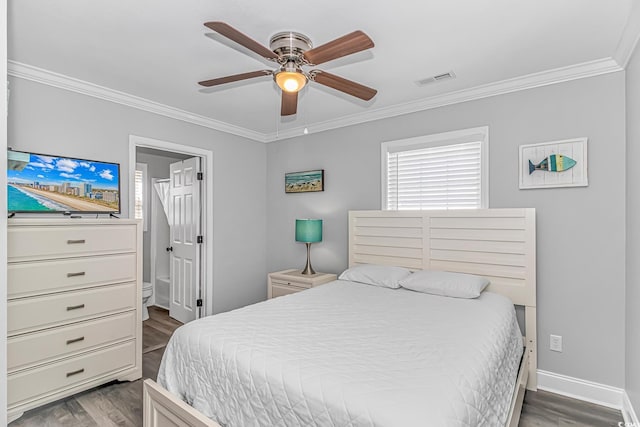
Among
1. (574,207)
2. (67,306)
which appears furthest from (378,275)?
(67,306)

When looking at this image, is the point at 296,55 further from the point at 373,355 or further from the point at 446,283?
the point at 446,283

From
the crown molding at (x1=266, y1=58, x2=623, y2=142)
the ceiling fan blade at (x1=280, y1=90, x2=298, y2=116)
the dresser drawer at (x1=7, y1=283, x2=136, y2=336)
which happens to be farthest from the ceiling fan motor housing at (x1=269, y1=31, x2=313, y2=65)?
the dresser drawer at (x1=7, y1=283, x2=136, y2=336)

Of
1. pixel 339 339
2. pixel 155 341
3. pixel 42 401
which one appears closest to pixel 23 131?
pixel 42 401

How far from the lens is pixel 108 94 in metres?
3.01

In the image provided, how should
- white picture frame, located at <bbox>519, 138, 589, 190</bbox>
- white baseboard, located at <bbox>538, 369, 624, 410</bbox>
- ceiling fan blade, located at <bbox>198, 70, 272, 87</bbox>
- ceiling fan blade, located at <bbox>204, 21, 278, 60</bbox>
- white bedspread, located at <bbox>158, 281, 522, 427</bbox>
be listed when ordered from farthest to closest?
1. white picture frame, located at <bbox>519, 138, 589, 190</bbox>
2. white baseboard, located at <bbox>538, 369, 624, 410</bbox>
3. ceiling fan blade, located at <bbox>198, 70, 272, 87</bbox>
4. ceiling fan blade, located at <bbox>204, 21, 278, 60</bbox>
5. white bedspread, located at <bbox>158, 281, 522, 427</bbox>

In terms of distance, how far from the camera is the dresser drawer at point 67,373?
2.21 metres

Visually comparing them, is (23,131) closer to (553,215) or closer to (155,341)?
(155,341)

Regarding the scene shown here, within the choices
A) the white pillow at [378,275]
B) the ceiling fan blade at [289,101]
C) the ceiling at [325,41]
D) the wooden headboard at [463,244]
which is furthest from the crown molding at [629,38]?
the white pillow at [378,275]

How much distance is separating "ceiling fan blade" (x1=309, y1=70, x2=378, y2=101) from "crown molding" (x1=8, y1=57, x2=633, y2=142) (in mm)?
1229

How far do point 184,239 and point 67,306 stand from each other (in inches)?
72.7

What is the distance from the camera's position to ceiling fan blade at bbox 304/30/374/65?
5.16 feet

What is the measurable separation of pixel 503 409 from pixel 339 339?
86 cm

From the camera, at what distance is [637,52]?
2.05 metres

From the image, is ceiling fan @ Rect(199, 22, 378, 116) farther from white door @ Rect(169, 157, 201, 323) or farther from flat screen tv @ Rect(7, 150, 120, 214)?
white door @ Rect(169, 157, 201, 323)
